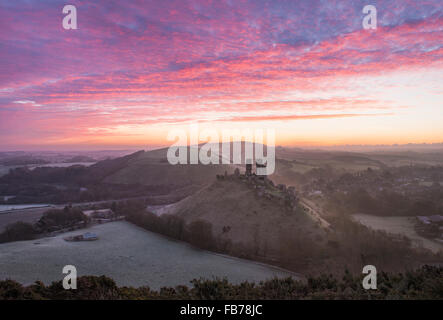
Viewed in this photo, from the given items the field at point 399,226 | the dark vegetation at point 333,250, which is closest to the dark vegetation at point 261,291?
the dark vegetation at point 333,250

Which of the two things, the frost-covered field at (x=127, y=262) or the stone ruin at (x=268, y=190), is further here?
the stone ruin at (x=268, y=190)

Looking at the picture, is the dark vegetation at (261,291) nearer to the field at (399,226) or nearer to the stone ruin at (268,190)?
the field at (399,226)

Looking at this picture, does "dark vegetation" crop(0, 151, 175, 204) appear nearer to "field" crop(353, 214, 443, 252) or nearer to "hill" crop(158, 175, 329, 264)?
"hill" crop(158, 175, 329, 264)

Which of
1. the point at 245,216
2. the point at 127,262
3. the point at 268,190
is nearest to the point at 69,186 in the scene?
the point at 127,262

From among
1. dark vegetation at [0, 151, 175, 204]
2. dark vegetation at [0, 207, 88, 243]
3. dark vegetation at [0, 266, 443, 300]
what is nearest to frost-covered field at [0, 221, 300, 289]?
dark vegetation at [0, 207, 88, 243]

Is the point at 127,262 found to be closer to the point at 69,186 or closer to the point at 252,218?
the point at 252,218
